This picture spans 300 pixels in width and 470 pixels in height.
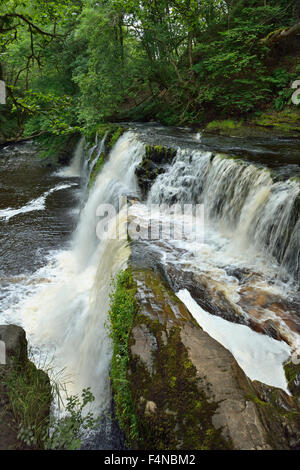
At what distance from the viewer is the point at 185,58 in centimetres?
1554

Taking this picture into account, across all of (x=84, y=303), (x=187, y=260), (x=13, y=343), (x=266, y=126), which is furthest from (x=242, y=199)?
(x=266, y=126)

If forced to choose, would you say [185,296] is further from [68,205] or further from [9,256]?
[68,205]

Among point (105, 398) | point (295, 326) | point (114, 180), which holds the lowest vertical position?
point (105, 398)

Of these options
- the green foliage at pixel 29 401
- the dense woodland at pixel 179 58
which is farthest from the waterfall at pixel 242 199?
the dense woodland at pixel 179 58

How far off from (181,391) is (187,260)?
2.91m

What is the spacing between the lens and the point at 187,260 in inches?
210

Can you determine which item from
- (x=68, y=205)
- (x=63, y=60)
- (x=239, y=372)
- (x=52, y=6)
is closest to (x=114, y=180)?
(x=68, y=205)

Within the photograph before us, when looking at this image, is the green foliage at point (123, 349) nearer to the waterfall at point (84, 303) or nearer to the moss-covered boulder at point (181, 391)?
the moss-covered boulder at point (181, 391)

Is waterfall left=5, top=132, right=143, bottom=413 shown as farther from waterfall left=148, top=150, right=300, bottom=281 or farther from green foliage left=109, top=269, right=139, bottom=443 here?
waterfall left=148, top=150, right=300, bottom=281

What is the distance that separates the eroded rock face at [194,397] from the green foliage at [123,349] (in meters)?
0.11

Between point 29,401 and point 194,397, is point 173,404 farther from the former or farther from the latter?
point 29,401

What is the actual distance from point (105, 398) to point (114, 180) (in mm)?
6924

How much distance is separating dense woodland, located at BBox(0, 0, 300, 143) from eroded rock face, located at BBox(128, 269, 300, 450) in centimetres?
957

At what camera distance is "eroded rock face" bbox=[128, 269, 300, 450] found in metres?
2.27
